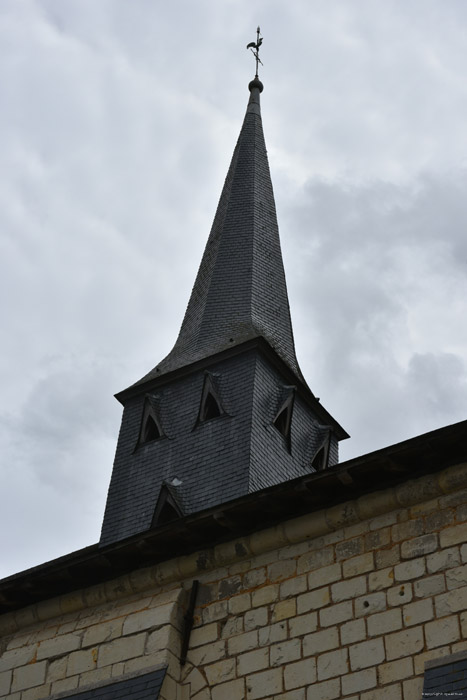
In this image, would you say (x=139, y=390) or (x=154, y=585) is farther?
(x=139, y=390)

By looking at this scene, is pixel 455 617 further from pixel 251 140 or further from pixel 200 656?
pixel 251 140

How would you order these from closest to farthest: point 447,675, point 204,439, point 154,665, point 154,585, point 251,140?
point 447,675 < point 154,665 < point 154,585 < point 204,439 < point 251,140

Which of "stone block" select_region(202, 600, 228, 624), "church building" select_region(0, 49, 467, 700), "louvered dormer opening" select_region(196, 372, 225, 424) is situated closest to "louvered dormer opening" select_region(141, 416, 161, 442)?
"louvered dormer opening" select_region(196, 372, 225, 424)

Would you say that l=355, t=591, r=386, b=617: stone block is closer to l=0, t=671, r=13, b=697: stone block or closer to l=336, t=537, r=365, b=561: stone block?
l=336, t=537, r=365, b=561: stone block

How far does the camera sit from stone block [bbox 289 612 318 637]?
833 centimetres

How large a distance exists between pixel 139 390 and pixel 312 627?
933 centimetres

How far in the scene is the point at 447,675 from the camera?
7.36 m

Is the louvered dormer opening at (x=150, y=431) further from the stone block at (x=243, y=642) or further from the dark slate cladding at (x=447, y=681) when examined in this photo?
the dark slate cladding at (x=447, y=681)

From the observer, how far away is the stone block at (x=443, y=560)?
7.97 m

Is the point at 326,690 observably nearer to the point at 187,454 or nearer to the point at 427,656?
the point at 427,656

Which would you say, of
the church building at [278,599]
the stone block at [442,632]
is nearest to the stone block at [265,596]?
the church building at [278,599]

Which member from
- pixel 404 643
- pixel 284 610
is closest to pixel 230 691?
pixel 284 610

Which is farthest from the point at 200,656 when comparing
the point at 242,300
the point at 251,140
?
the point at 251,140

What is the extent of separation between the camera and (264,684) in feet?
27.1
